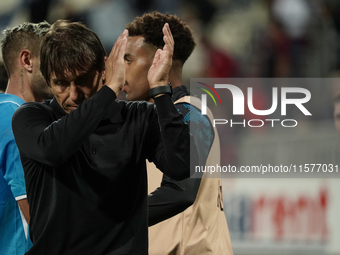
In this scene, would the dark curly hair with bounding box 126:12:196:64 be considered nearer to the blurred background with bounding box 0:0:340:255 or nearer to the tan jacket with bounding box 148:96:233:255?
the tan jacket with bounding box 148:96:233:255

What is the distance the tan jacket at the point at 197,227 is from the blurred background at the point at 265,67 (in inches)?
131

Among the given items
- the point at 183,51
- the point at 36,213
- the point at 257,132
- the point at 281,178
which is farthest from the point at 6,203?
the point at 257,132

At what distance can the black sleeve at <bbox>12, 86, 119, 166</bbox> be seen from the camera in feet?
4.14

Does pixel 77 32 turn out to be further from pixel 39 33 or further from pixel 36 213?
pixel 39 33

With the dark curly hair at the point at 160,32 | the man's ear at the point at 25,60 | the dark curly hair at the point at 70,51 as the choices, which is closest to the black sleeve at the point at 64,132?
the dark curly hair at the point at 70,51

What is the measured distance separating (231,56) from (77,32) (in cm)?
564

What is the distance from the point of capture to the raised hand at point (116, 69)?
1.35 meters

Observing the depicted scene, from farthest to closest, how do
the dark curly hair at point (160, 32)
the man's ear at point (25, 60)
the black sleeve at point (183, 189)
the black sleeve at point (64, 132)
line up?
the dark curly hair at point (160, 32)
the man's ear at point (25, 60)
the black sleeve at point (183, 189)
the black sleeve at point (64, 132)

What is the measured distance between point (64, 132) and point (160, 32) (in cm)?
127

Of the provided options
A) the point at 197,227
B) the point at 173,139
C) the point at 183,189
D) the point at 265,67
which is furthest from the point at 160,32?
the point at 265,67

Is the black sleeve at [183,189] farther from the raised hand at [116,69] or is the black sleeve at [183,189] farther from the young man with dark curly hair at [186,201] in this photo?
the raised hand at [116,69]

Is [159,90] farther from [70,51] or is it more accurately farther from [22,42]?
[22,42]

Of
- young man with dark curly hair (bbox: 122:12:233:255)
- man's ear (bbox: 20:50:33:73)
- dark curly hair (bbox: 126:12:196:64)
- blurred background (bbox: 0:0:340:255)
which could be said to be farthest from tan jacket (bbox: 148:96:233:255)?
blurred background (bbox: 0:0:340:255)

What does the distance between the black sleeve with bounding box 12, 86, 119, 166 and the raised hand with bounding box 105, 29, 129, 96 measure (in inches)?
1.3
